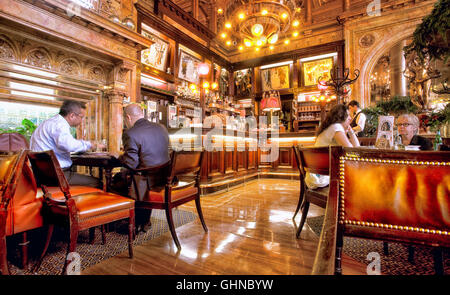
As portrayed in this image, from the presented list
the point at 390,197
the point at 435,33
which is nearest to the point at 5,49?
the point at 390,197

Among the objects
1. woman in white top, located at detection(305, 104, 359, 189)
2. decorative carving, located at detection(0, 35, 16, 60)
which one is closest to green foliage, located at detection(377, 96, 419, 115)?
woman in white top, located at detection(305, 104, 359, 189)

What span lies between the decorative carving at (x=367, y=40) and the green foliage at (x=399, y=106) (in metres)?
3.62

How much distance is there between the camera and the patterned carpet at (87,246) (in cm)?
165

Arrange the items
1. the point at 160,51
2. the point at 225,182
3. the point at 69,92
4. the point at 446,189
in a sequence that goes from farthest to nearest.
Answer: the point at 160,51 → the point at 225,182 → the point at 69,92 → the point at 446,189

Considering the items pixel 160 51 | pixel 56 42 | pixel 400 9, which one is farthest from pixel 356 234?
pixel 400 9

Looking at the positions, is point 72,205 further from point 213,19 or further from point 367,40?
point 367,40

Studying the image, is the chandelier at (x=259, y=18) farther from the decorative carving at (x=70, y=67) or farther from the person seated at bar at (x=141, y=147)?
the person seated at bar at (x=141, y=147)

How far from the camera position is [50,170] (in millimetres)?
1431

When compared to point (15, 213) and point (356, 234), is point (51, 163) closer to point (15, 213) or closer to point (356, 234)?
point (15, 213)

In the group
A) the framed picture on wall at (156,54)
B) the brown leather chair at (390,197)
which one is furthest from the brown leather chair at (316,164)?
the framed picture on wall at (156,54)

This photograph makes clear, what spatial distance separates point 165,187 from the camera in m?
1.91

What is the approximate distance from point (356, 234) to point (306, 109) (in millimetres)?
8434

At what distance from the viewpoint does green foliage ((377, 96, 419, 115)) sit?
453 cm

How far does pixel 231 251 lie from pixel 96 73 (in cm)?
466
